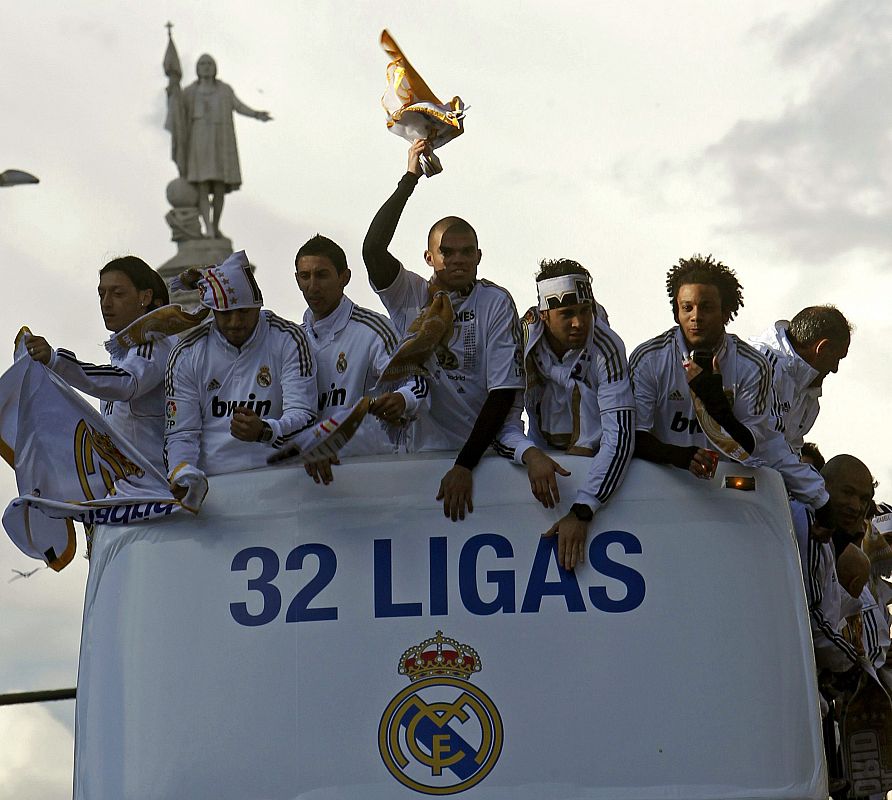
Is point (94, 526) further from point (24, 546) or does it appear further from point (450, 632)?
point (450, 632)

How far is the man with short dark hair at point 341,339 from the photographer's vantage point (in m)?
4.84

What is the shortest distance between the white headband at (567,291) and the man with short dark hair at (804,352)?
1.28m

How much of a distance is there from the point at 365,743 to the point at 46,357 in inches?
63.3

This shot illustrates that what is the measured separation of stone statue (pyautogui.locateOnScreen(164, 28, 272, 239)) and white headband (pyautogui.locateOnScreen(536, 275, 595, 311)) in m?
18.3

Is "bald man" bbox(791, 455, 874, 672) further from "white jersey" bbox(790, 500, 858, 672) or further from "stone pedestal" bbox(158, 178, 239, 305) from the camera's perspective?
"stone pedestal" bbox(158, 178, 239, 305)

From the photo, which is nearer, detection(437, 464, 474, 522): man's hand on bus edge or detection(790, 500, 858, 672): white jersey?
detection(437, 464, 474, 522): man's hand on bus edge

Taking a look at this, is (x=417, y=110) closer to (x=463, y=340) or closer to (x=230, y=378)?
(x=463, y=340)

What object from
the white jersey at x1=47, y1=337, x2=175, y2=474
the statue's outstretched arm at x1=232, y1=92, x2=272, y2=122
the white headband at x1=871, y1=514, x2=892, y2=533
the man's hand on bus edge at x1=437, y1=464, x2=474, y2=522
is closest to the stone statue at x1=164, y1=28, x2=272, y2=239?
the statue's outstretched arm at x1=232, y1=92, x2=272, y2=122

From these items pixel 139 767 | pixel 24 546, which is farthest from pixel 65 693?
pixel 139 767

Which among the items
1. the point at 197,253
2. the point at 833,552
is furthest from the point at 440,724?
the point at 197,253

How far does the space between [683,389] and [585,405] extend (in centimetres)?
29

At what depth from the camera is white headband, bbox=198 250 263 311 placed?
4574mm

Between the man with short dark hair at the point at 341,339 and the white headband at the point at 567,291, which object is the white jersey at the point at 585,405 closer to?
the white headband at the point at 567,291

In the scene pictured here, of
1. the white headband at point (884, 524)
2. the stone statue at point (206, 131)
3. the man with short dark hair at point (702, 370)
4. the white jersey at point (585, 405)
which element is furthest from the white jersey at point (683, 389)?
the stone statue at point (206, 131)
